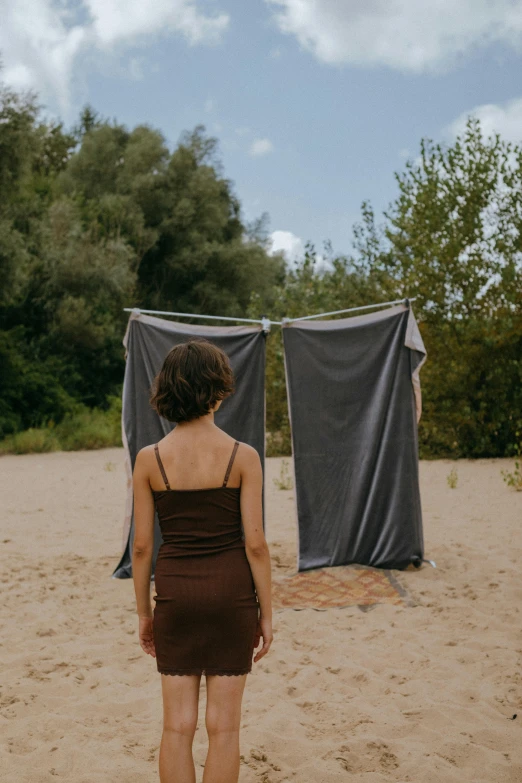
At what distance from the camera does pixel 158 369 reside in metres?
5.82

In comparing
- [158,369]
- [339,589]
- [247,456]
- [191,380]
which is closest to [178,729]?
[247,456]

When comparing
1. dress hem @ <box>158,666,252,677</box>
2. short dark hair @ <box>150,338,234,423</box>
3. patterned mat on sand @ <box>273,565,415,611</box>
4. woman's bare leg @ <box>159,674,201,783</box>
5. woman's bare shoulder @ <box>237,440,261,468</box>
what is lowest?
patterned mat on sand @ <box>273,565,415,611</box>

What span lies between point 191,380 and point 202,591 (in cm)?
58

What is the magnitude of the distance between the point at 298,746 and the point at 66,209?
21514mm

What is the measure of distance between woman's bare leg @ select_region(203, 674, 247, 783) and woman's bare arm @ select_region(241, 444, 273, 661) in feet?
0.65

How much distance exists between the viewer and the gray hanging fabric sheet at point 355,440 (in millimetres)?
6031

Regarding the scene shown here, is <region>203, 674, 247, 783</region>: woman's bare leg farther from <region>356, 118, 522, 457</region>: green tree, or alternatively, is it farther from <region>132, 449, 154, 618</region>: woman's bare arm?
<region>356, 118, 522, 457</region>: green tree

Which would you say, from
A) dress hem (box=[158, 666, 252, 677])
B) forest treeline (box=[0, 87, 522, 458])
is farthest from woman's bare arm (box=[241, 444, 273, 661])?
forest treeline (box=[0, 87, 522, 458])

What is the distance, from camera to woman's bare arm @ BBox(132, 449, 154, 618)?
216 centimetres

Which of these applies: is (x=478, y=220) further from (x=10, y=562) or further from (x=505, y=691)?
(x=505, y=691)

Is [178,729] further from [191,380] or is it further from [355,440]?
[355,440]

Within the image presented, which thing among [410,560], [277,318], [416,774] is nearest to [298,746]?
[416,774]

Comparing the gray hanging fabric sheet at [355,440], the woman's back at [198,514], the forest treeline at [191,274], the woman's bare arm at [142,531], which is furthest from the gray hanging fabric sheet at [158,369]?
the forest treeline at [191,274]

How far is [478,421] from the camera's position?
13180 millimetres
